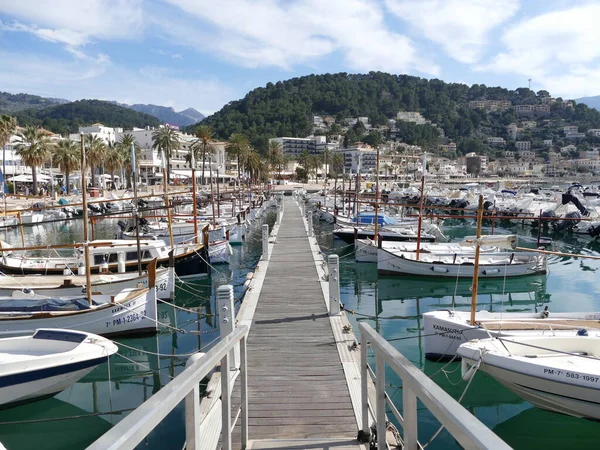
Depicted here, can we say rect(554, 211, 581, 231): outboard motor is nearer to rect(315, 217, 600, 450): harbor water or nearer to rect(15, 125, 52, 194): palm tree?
rect(315, 217, 600, 450): harbor water

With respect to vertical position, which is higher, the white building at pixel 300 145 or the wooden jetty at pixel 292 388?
the white building at pixel 300 145

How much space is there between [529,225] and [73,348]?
52.2 m

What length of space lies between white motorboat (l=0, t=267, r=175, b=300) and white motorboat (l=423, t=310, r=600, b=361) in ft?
36.2

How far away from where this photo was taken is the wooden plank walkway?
6.05 m

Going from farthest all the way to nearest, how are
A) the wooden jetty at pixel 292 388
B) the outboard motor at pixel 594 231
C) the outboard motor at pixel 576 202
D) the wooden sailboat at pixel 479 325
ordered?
the outboard motor at pixel 576 202 → the outboard motor at pixel 594 231 → the wooden sailboat at pixel 479 325 → the wooden jetty at pixel 292 388

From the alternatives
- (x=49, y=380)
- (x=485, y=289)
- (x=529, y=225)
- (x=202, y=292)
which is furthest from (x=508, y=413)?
(x=529, y=225)

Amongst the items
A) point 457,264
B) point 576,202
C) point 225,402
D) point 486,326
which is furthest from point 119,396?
point 576,202

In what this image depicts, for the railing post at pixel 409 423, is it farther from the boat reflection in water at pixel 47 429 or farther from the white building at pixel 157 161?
the white building at pixel 157 161

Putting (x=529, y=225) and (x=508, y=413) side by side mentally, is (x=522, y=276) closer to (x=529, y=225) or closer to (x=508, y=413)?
(x=508, y=413)

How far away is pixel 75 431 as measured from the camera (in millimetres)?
9750

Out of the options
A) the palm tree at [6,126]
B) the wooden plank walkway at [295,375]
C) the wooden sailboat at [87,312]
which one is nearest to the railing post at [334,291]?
the wooden plank walkway at [295,375]

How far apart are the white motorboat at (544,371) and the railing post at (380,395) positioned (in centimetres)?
522

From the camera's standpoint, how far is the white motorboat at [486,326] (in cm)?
→ 1116

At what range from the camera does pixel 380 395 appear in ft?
14.2
